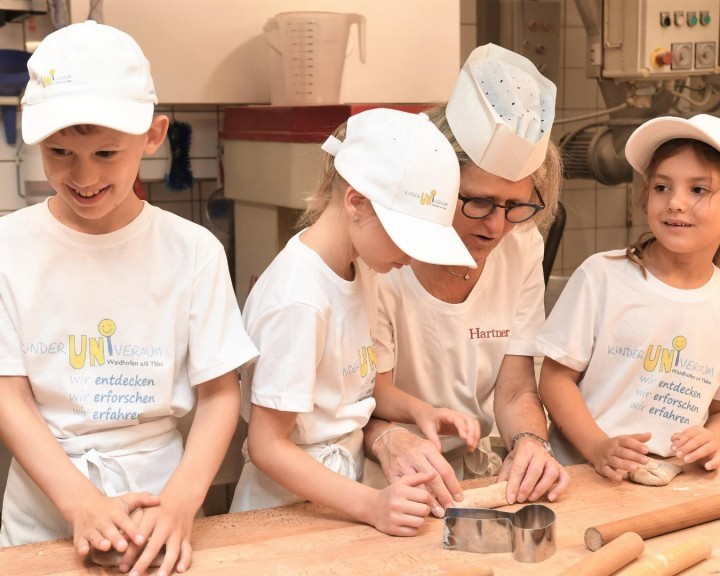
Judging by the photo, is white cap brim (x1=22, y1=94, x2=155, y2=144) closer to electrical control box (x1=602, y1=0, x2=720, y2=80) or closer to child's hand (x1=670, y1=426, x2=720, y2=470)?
child's hand (x1=670, y1=426, x2=720, y2=470)

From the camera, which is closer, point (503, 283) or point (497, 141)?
point (497, 141)

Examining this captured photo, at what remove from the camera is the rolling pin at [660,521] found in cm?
107

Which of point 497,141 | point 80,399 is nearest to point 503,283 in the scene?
point 497,141

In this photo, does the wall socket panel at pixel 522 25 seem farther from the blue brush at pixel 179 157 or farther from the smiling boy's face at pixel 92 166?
the smiling boy's face at pixel 92 166

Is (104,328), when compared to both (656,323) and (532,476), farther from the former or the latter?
(656,323)

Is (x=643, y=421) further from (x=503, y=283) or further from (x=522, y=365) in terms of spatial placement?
(x=503, y=283)

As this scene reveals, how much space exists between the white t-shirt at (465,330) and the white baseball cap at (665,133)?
216 millimetres

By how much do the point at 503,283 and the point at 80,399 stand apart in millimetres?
729

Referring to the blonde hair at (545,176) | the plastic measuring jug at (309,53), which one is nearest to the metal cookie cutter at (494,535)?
the blonde hair at (545,176)

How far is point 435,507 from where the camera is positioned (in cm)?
117

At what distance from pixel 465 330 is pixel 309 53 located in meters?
0.99

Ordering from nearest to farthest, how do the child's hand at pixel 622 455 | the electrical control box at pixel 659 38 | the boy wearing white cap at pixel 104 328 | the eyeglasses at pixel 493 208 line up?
the boy wearing white cap at pixel 104 328, the child's hand at pixel 622 455, the eyeglasses at pixel 493 208, the electrical control box at pixel 659 38

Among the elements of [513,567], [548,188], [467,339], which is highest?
[548,188]

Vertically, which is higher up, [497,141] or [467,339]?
[497,141]
